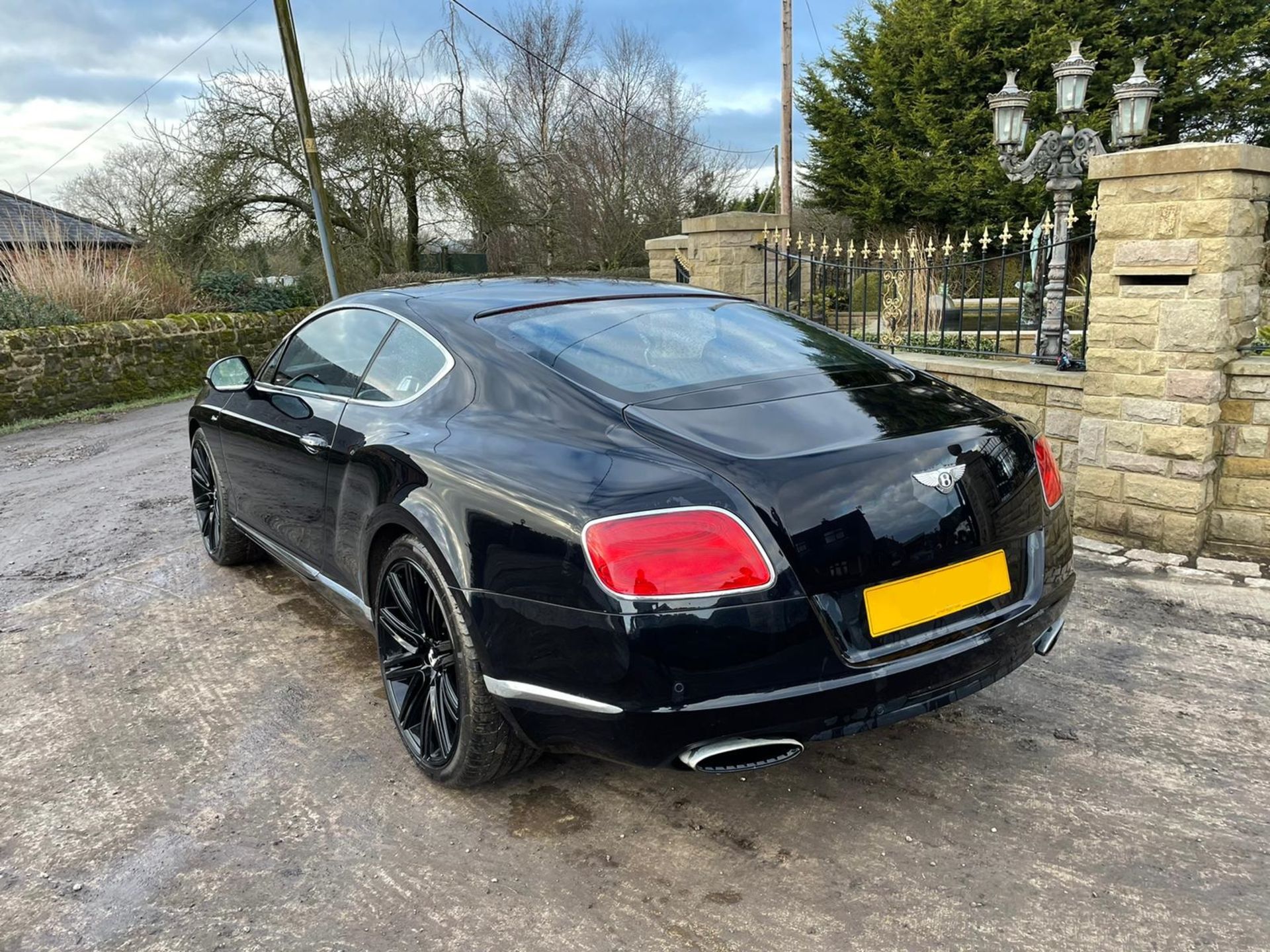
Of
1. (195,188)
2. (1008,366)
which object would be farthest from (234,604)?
(195,188)

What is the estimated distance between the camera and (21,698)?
3287 millimetres

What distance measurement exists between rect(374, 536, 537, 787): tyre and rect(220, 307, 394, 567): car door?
2.02ft

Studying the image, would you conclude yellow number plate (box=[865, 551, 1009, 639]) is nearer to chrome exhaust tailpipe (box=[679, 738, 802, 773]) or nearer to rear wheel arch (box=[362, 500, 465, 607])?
chrome exhaust tailpipe (box=[679, 738, 802, 773])

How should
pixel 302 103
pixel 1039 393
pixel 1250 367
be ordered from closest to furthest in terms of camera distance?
A: pixel 1250 367 < pixel 1039 393 < pixel 302 103

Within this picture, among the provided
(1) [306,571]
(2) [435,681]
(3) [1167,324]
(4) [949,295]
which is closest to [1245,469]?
(3) [1167,324]

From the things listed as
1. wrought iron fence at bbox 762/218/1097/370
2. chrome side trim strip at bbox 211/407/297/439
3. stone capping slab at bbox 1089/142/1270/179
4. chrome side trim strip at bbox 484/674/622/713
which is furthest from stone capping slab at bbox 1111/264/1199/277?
chrome side trim strip at bbox 211/407/297/439

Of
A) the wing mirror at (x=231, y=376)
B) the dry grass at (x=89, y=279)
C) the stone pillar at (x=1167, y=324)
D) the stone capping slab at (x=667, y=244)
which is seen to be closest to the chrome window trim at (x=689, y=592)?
the wing mirror at (x=231, y=376)

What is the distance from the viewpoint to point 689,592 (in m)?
1.94

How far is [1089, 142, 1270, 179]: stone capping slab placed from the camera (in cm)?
394

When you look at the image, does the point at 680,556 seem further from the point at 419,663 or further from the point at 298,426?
the point at 298,426

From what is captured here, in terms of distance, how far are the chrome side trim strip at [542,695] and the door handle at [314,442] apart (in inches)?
50.8

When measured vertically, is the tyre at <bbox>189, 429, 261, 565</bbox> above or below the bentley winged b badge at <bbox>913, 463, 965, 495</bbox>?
below

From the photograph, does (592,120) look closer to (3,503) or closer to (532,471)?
(3,503)

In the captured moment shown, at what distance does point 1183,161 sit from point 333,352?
3.92m
